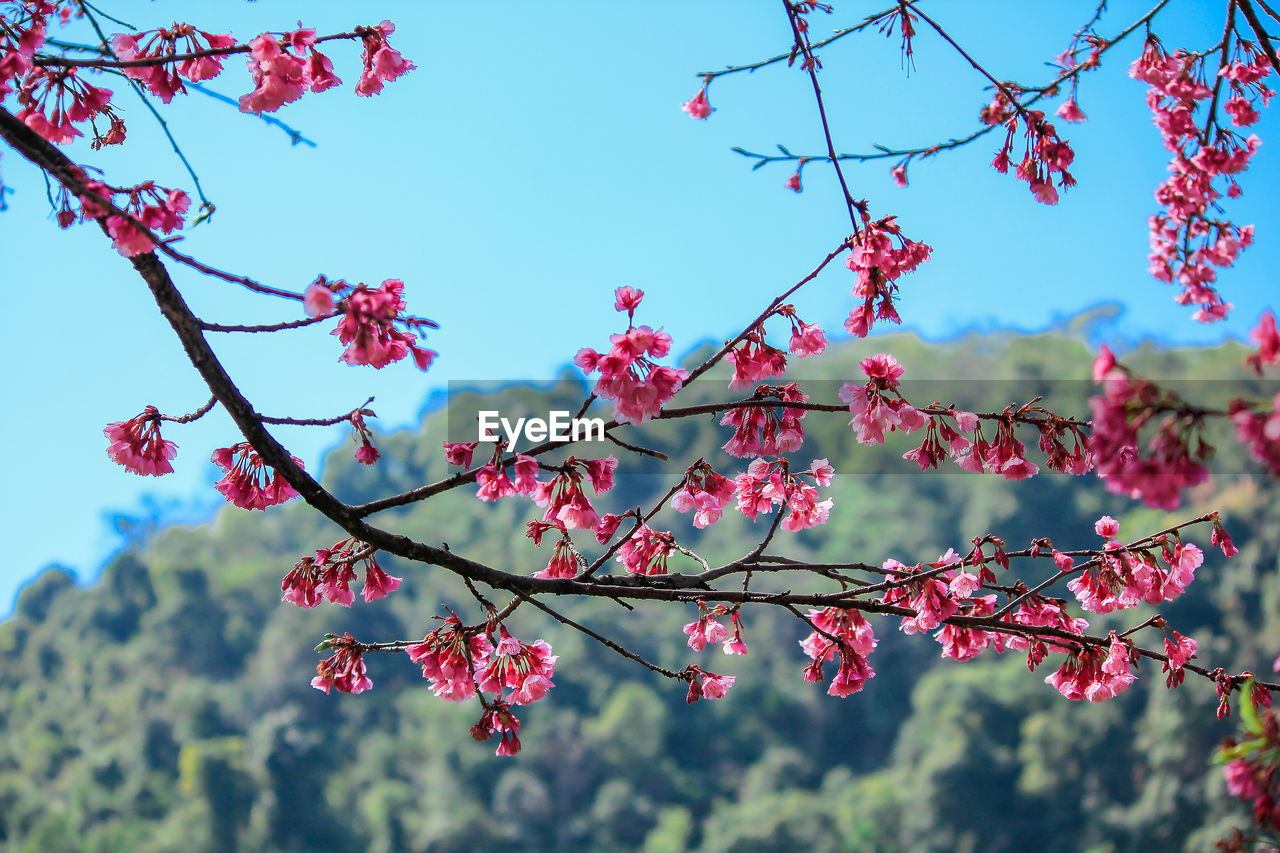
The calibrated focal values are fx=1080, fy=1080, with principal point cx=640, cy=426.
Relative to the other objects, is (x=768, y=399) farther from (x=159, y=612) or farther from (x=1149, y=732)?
(x=159, y=612)

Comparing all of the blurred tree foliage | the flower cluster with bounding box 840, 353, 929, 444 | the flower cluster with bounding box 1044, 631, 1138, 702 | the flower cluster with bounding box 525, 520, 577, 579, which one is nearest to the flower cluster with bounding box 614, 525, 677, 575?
the flower cluster with bounding box 525, 520, 577, 579

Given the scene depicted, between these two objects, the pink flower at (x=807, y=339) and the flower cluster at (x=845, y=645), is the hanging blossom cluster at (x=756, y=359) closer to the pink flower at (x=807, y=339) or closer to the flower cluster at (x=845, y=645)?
the pink flower at (x=807, y=339)

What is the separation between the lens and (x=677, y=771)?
39.8 meters

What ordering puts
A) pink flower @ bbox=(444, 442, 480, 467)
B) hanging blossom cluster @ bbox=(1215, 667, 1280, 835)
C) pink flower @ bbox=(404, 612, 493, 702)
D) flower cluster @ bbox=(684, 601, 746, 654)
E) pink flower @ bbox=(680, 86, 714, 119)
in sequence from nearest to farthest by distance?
hanging blossom cluster @ bbox=(1215, 667, 1280, 835), pink flower @ bbox=(444, 442, 480, 467), pink flower @ bbox=(404, 612, 493, 702), flower cluster @ bbox=(684, 601, 746, 654), pink flower @ bbox=(680, 86, 714, 119)

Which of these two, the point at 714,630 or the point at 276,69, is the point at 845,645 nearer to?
the point at 714,630

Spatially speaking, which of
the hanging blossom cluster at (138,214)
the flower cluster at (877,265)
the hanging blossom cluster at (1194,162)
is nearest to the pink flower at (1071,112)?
the hanging blossom cluster at (1194,162)

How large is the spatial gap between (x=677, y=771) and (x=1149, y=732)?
16.2m

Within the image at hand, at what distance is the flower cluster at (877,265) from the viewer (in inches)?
70.2

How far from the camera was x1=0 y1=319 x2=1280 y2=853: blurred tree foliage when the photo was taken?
33.9m

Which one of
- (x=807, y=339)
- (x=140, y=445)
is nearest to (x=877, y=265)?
(x=807, y=339)

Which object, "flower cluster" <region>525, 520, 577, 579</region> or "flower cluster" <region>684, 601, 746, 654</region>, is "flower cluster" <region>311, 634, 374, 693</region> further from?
"flower cluster" <region>684, 601, 746, 654</region>

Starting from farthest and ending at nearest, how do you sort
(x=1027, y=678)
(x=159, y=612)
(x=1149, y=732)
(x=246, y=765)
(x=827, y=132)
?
(x=159, y=612)
(x=246, y=765)
(x=1027, y=678)
(x=1149, y=732)
(x=827, y=132)

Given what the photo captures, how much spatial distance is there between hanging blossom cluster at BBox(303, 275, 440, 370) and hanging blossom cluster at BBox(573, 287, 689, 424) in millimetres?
252

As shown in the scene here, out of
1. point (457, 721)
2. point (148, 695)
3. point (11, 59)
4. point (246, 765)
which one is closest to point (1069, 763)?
point (457, 721)
